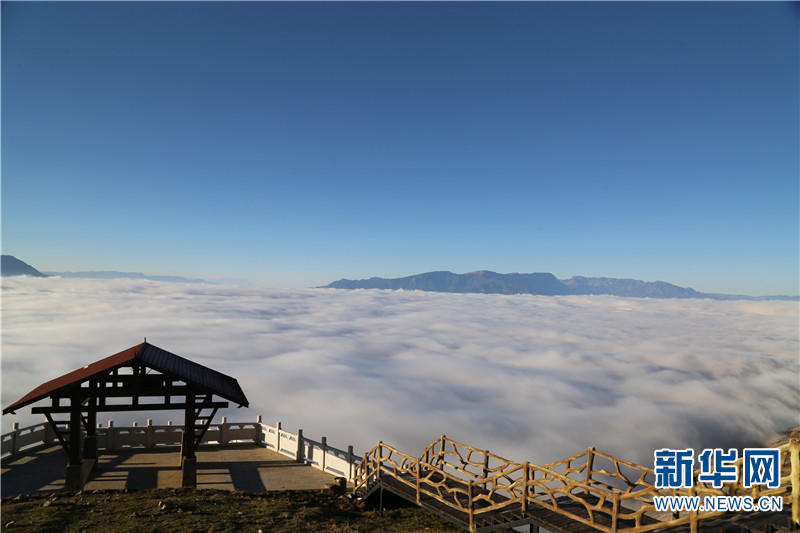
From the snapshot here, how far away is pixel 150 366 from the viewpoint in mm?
16656

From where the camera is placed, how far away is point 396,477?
16.1 meters

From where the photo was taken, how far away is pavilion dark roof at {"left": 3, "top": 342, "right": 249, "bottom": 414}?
16562 mm

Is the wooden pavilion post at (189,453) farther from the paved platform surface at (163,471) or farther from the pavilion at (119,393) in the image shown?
the paved platform surface at (163,471)

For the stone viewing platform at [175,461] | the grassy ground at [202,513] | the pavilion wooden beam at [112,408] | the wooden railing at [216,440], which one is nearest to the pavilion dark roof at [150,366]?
the pavilion wooden beam at [112,408]

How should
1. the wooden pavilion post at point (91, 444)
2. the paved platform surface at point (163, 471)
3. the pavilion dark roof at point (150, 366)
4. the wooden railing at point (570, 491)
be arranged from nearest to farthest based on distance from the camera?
the wooden railing at point (570, 491)
the pavilion dark roof at point (150, 366)
the paved platform surface at point (163, 471)
the wooden pavilion post at point (91, 444)

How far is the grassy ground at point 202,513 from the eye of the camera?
516 inches

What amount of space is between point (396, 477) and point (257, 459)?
30.7 feet

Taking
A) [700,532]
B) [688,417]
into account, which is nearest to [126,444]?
[700,532]

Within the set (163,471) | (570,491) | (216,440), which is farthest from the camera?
(216,440)

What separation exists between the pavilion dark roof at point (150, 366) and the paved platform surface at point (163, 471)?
3266 millimetres

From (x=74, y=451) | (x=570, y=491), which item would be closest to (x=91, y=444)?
(x=74, y=451)

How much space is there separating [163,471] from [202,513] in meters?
6.62

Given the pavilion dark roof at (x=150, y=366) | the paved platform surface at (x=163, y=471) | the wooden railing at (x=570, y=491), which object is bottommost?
the paved platform surface at (x=163, y=471)

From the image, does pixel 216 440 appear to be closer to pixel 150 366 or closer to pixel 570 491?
pixel 150 366
